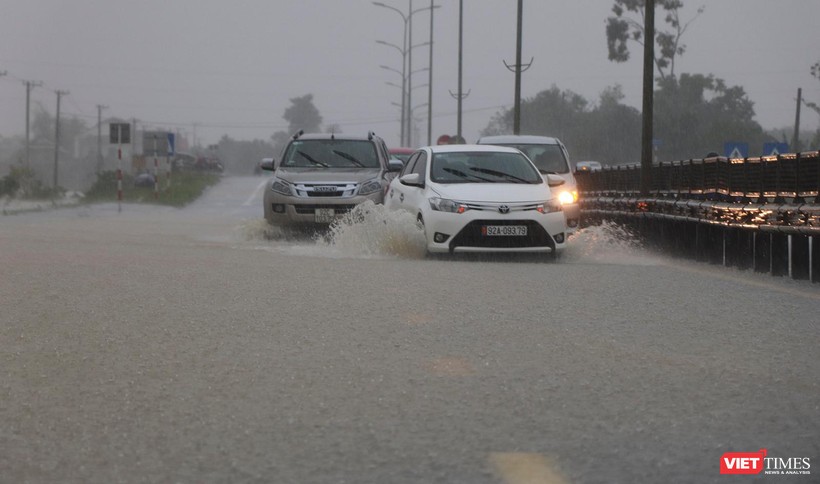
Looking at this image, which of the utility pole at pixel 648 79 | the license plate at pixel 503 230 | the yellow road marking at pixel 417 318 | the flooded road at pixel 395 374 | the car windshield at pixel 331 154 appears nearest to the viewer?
the flooded road at pixel 395 374

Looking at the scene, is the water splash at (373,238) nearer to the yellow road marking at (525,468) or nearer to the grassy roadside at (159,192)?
the yellow road marking at (525,468)

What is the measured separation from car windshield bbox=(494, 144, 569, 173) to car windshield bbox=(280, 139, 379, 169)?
8.30 feet

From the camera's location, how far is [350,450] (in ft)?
18.0

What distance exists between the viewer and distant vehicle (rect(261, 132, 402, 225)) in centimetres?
2091

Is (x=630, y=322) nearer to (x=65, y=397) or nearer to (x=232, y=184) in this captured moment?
(x=65, y=397)

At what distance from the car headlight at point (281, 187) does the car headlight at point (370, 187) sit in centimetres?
114

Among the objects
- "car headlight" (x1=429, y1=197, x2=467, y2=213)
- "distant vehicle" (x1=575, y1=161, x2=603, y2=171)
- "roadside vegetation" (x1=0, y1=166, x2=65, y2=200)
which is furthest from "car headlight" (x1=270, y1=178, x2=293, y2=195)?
"roadside vegetation" (x1=0, y1=166, x2=65, y2=200)

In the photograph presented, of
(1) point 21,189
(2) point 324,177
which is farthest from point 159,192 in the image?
(2) point 324,177

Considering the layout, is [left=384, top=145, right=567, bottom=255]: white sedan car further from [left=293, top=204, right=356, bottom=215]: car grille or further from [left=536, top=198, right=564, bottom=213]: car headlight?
[left=293, top=204, right=356, bottom=215]: car grille

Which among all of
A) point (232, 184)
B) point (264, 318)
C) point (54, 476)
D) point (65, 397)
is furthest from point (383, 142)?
point (232, 184)

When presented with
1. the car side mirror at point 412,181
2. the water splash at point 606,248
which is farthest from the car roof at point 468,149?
the water splash at point 606,248

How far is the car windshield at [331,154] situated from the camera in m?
22.3

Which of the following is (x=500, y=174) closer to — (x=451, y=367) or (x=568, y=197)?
(x=568, y=197)

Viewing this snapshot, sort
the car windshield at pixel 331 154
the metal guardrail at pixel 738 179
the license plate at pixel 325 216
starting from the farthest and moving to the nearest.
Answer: the car windshield at pixel 331 154
the license plate at pixel 325 216
the metal guardrail at pixel 738 179
